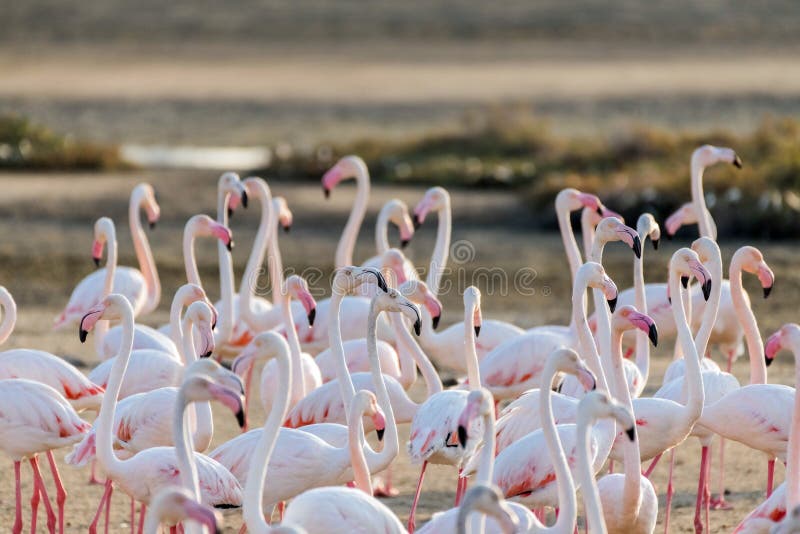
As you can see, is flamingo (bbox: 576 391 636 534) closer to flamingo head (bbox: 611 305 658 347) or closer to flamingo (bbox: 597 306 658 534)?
flamingo (bbox: 597 306 658 534)

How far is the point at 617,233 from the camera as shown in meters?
7.41

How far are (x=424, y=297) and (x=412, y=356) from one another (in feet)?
2.42

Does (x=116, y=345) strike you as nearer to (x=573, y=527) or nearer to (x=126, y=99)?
(x=573, y=527)

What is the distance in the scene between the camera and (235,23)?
1625 inches

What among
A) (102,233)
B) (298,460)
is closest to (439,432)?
(298,460)

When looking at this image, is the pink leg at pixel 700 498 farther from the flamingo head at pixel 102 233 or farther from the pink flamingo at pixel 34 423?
the flamingo head at pixel 102 233

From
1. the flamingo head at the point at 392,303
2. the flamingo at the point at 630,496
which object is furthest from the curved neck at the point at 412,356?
the flamingo at the point at 630,496

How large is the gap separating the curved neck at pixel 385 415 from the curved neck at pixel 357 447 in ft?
1.02

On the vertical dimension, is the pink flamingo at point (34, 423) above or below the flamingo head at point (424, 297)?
below

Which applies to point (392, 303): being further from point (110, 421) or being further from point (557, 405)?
point (110, 421)

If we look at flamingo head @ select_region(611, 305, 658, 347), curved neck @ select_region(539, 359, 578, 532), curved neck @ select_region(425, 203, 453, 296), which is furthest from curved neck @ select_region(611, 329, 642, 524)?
curved neck @ select_region(425, 203, 453, 296)

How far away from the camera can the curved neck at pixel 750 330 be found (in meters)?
7.26

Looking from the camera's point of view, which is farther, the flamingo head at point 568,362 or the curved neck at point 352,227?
the curved neck at point 352,227

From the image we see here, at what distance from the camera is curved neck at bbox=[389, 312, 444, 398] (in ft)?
24.2
